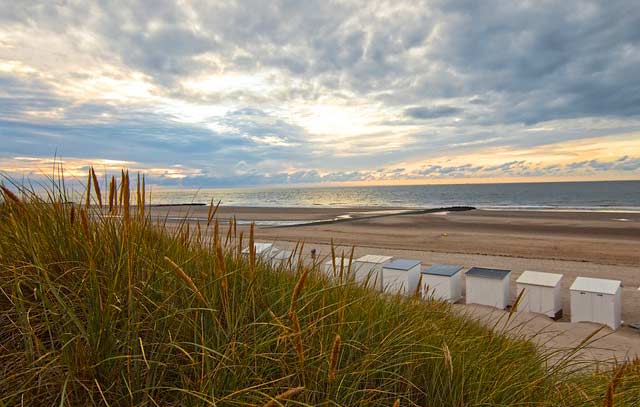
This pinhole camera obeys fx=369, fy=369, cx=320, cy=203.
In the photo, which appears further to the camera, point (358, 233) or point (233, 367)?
point (358, 233)

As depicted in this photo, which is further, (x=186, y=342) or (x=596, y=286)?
(x=596, y=286)

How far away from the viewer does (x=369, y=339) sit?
2359mm

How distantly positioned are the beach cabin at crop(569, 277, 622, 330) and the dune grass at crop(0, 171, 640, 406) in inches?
228

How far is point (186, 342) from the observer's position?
167cm

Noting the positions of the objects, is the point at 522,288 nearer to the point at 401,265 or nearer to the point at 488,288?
the point at 488,288

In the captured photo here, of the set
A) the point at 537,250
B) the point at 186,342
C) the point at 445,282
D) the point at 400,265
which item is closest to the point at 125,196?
the point at 186,342

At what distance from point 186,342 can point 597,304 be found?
8637 mm

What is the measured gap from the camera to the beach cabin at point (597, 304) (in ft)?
24.2

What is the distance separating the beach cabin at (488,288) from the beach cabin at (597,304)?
53.5 inches

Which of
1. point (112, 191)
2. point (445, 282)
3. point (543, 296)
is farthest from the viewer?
point (445, 282)

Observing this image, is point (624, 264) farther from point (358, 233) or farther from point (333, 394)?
point (333, 394)

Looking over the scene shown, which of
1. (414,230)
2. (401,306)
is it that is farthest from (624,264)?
(401,306)

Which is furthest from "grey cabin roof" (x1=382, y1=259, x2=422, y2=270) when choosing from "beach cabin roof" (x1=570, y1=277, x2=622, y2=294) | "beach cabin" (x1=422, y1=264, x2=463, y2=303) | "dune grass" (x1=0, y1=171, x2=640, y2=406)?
"dune grass" (x1=0, y1=171, x2=640, y2=406)

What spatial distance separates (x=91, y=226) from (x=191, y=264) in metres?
0.87
